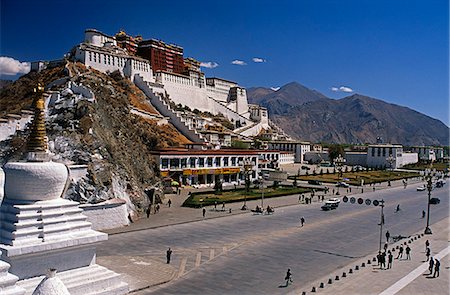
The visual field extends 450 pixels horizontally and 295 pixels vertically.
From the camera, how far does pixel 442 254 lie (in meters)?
26.4

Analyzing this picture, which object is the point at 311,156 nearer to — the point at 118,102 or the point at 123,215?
the point at 118,102

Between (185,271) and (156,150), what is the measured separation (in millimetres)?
34104

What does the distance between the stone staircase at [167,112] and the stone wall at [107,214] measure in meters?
40.3

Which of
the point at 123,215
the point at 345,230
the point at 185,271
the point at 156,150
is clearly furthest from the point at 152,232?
the point at 156,150

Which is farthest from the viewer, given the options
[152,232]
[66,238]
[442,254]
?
[152,232]

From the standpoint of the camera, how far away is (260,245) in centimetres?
2797

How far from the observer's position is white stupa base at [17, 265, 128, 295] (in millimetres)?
15227

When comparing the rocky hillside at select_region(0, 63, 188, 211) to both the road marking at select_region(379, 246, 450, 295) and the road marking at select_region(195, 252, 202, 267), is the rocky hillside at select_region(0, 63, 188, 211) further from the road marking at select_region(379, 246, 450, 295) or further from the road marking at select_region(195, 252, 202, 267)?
the road marking at select_region(379, 246, 450, 295)

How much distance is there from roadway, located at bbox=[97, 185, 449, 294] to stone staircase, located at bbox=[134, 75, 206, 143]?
106 ft

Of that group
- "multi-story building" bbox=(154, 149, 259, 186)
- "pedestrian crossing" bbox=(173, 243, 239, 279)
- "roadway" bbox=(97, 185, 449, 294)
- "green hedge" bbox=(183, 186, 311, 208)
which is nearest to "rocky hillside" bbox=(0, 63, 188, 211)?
"multi-story building" bbox=(154, 149, 259, 186)

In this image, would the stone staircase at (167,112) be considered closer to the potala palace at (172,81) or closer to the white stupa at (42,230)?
the potala palace at (172,81)

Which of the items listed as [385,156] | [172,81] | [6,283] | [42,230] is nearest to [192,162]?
[172,81]

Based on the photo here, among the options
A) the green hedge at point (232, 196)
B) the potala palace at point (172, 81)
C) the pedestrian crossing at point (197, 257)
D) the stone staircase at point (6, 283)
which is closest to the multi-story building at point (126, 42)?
the potala palace at point (172, 81)

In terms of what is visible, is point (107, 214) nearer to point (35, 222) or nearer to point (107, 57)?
point (35, 222)
